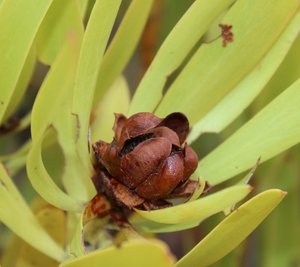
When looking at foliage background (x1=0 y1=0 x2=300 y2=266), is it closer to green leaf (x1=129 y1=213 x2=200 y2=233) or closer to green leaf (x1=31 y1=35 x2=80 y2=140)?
green leaf (x1=129 y1=213 x2=200 y2=233)

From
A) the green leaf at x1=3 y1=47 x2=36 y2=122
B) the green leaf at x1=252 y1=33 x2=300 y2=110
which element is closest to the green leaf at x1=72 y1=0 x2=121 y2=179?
the green leaf at x1=3 y1=47 x2=36 y2=122

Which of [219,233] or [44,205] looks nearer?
[219,233]

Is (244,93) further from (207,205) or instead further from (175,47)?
(207,205)

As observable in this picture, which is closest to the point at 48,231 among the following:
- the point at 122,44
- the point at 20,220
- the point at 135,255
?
the point at 20,220

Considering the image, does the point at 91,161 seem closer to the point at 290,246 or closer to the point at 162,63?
the point at 162,63

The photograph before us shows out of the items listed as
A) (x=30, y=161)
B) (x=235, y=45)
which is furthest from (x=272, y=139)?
(x=30, y=161)

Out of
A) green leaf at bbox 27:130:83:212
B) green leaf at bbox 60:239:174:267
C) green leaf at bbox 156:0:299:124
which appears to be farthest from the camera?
green leaf at bbox 156:0:299:124
